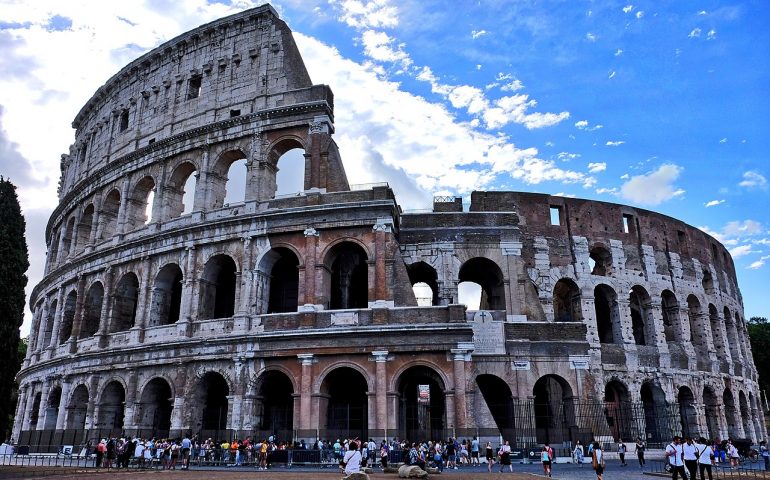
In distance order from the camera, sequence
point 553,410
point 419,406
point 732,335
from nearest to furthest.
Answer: point 419,406 < point 553,410 < point 732,335

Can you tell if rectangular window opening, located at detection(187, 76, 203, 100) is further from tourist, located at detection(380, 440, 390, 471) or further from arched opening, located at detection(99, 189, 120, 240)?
tourist, located at detection(380, 440, 390, 471)

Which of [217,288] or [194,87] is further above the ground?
[194,87]

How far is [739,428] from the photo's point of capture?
1189 inches

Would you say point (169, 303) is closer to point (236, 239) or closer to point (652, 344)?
point (236, 239)

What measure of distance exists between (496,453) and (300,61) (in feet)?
57.0

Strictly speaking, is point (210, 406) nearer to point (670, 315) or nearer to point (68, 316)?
point (68, 316)

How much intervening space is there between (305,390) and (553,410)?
1045 centimetres

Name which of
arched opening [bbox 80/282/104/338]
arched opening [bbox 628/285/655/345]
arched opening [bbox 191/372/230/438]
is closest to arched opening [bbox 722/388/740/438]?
arched opening [bbox 628/285/655/345]

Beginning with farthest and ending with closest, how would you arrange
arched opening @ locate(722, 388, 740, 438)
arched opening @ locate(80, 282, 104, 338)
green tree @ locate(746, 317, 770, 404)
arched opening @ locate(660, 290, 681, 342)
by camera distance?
green tree @ locate(746, 317, 770, 404) < arched opening @ locate(722, 388, 740, 438) < arched opening @ locate(660, 290, 681, 342) < arched opening @ locate(80, 282, 104, 338)

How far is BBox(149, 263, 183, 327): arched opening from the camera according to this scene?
23.1m

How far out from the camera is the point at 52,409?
25.7 meters

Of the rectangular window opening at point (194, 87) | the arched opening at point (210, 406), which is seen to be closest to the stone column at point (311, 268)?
the arched opening at point (210, 406)

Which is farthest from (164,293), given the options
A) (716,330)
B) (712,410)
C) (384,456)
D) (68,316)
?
(716,330)

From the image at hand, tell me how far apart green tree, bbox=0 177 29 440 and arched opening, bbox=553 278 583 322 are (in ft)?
68.8
